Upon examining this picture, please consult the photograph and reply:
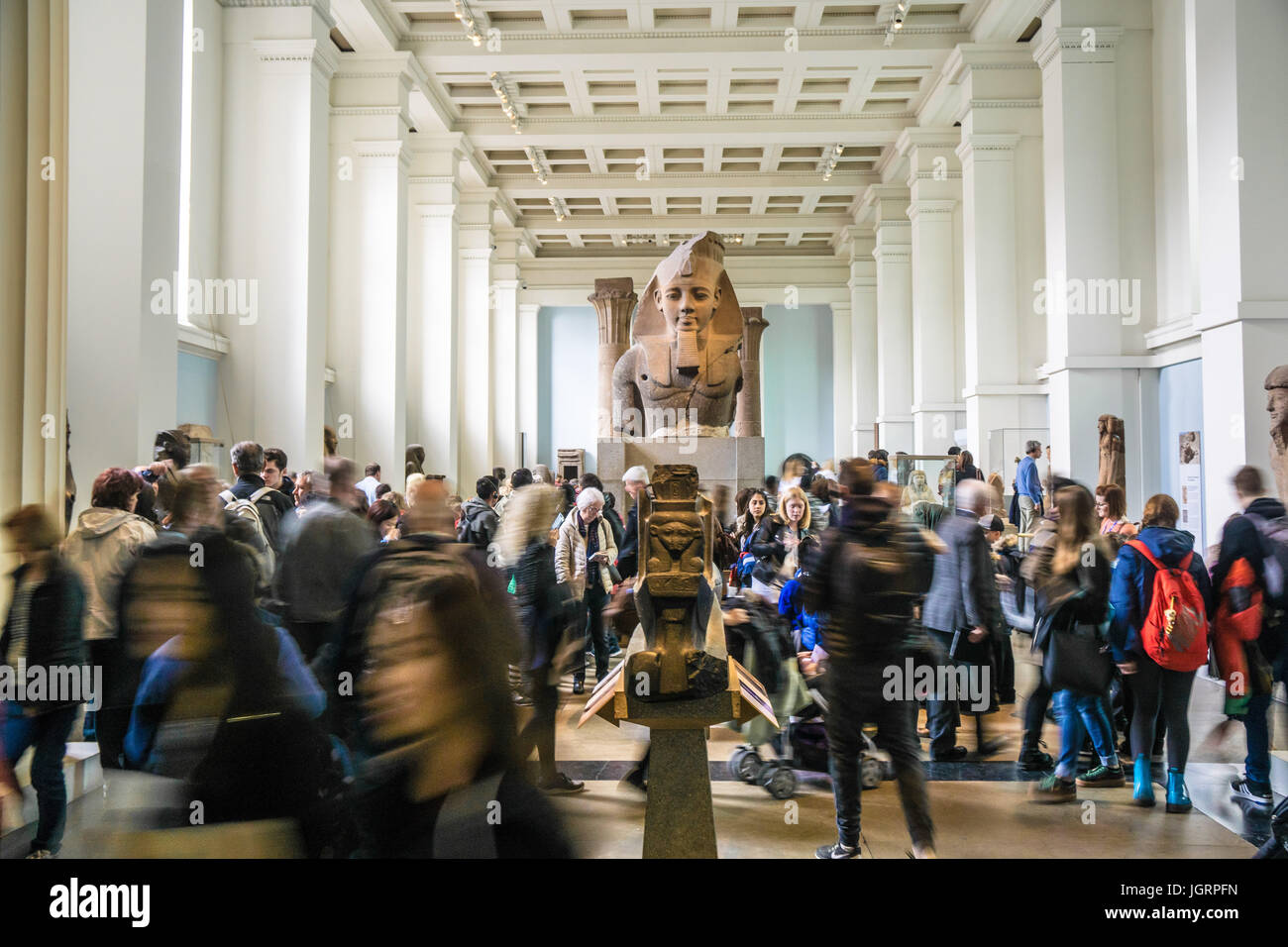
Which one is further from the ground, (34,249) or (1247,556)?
(34,249)

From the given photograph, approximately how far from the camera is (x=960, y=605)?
4.71m

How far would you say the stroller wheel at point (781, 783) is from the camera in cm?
429

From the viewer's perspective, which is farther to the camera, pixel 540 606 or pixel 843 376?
pixel 843 376

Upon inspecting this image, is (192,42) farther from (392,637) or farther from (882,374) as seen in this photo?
(882,374)

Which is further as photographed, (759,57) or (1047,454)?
(759,57)

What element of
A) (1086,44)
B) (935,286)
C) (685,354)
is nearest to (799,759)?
(685,354)

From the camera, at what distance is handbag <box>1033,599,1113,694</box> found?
4.13 m

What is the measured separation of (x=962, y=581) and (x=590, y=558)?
2.64m

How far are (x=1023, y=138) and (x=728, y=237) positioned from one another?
1211 centimetres

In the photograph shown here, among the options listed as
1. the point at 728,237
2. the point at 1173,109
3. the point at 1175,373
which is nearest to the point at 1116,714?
the point at 1175,373

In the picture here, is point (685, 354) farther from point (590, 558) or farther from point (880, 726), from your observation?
point (880, 726)

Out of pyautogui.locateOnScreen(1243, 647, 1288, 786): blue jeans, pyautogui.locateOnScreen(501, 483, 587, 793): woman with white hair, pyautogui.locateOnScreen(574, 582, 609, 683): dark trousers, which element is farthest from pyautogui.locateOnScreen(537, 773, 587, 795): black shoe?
pyautogui.locateOnScreen(1243, 647, 1288, 786): blue jeans

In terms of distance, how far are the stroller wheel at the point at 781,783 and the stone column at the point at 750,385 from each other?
31.1 feet

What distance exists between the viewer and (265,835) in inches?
89.4
